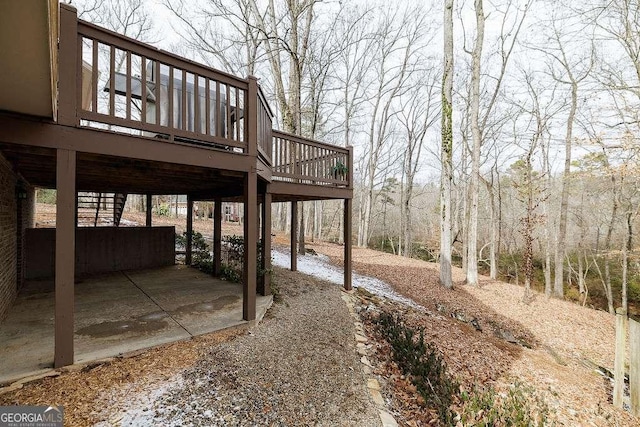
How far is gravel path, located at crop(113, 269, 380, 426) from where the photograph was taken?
7.55 feet

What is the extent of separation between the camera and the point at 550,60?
42.3ft

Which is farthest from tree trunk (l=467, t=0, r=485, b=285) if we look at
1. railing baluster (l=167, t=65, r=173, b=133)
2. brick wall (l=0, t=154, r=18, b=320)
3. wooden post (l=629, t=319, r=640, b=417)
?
brick wall (l=0, t=154, r=18, b=320)

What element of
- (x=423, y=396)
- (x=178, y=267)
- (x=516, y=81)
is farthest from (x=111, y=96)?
(x=516, y=81)

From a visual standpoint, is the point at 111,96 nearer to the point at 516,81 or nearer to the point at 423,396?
the point at 423,396

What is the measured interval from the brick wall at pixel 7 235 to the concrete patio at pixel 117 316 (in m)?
0.24

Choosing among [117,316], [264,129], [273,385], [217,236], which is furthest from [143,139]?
[217,236]

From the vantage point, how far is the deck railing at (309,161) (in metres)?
5.47

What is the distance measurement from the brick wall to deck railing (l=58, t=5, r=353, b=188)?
1414mm

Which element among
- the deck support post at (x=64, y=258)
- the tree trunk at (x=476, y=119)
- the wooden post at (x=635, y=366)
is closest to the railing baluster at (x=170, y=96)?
the deck support post at (x=64, y=258)

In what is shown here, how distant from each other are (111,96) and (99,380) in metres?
2.61

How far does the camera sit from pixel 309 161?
588 cm

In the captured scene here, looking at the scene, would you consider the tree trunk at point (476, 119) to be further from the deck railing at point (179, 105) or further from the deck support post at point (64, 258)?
the deck support post at point (64, 258)

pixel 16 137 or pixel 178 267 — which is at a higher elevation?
pixel 16 137

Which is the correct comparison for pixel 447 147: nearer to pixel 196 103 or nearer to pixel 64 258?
pixel 196 103
